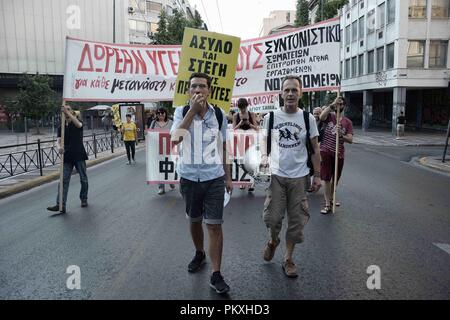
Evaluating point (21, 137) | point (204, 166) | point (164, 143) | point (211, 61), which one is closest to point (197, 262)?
point (204, 166)

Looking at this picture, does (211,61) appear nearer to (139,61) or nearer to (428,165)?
(139,61)

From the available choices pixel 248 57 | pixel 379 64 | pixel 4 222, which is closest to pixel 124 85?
pixel 248 57

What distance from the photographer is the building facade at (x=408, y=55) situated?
2877cm

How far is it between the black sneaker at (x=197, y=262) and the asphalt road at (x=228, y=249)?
87 millimetres

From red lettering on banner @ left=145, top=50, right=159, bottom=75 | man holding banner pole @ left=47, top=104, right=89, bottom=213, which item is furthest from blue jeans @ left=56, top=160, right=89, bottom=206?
red lettering on banner @ left=145, top=50, right=159, bottom=75

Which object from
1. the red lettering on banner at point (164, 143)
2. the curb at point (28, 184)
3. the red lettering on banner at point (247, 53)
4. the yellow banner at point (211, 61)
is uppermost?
the red lettering on banner at point (247, 53)

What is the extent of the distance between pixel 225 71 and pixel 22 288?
3.29m

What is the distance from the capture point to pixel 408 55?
2927 cm

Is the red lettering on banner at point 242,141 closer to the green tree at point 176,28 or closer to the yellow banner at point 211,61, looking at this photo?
the yellow banner at point 211,61

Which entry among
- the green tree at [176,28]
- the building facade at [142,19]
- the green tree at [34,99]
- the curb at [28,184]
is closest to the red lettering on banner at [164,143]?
the curb at [28,184]

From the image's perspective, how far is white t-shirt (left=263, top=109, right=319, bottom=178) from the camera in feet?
13.5

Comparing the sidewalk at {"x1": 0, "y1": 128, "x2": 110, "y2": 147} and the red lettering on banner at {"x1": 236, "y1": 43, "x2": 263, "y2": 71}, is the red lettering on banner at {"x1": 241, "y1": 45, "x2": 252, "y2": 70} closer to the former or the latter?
the red lettering on banner at {"x1": 236, "y1": 43, "x2": 263, "y2": 71}

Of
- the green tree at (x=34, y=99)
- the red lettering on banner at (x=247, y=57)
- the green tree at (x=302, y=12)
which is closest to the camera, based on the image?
the red lettering on banner at (x=247, y=57)

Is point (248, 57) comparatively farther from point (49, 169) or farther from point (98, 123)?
point (98, 123)
